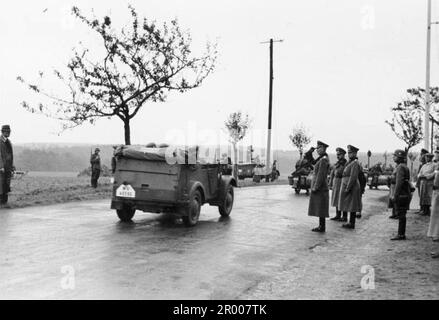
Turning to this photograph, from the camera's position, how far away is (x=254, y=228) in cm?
1198

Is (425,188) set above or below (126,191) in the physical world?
below

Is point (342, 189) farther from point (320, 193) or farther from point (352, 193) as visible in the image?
point (320, 193)

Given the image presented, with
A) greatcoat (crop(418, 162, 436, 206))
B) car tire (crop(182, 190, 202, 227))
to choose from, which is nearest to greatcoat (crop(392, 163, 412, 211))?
car tire (crop(182, 190, 202, 227))

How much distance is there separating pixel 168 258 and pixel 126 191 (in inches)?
149

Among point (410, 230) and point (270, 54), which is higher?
point (270, 54)

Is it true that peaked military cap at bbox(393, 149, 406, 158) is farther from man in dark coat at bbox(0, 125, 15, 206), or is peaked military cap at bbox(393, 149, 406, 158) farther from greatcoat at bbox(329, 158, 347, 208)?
man in dark coat at bbox(0, 125, 15, 206)

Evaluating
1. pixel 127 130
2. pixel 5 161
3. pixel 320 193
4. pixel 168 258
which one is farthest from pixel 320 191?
pixel 127 130

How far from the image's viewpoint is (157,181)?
451 inches

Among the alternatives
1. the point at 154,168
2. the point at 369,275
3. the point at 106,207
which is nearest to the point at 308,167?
the point at 106,207

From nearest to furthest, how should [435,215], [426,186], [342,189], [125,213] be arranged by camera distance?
[435,215] < [125,213] < [342,189] < [426,186]

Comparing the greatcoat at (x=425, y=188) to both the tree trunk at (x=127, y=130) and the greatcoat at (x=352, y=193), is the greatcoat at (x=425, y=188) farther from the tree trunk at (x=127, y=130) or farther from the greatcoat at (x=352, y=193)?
the tree trunk at (x=127, y=130)
